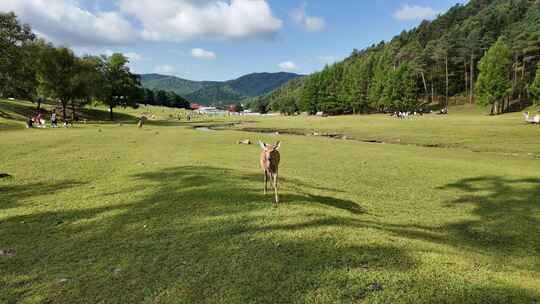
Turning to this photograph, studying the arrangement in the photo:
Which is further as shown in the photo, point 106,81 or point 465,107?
point 465,107

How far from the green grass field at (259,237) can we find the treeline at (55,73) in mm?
43590

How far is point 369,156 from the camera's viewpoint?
22.3 metres

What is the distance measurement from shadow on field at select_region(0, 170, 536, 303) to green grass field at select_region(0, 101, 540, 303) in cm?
3

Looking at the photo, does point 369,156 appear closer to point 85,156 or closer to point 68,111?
point 85,156

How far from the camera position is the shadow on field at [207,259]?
516cm

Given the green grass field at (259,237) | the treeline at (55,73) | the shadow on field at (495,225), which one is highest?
the treeline at (55,73)

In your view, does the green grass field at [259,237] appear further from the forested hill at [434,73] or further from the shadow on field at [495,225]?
the forested hill at [434,73]

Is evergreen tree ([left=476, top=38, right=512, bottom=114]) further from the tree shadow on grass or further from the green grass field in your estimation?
the tree shadow on grass

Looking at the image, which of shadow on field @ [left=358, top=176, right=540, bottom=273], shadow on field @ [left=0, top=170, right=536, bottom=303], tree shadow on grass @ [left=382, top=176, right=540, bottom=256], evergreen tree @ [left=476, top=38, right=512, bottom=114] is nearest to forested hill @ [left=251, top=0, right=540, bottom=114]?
evergreen tree @ [left=476, top=38, right=512, bottom=114]

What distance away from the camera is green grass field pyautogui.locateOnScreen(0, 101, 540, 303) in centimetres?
528

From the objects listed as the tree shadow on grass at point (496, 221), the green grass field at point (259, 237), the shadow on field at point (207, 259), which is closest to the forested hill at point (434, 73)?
the tree shadow on grass at point (496, 221)

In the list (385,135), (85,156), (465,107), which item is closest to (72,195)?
(85,156)

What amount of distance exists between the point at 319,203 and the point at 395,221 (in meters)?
2.29

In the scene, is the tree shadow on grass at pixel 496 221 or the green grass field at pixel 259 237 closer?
the green grass field at pixel 259 237
